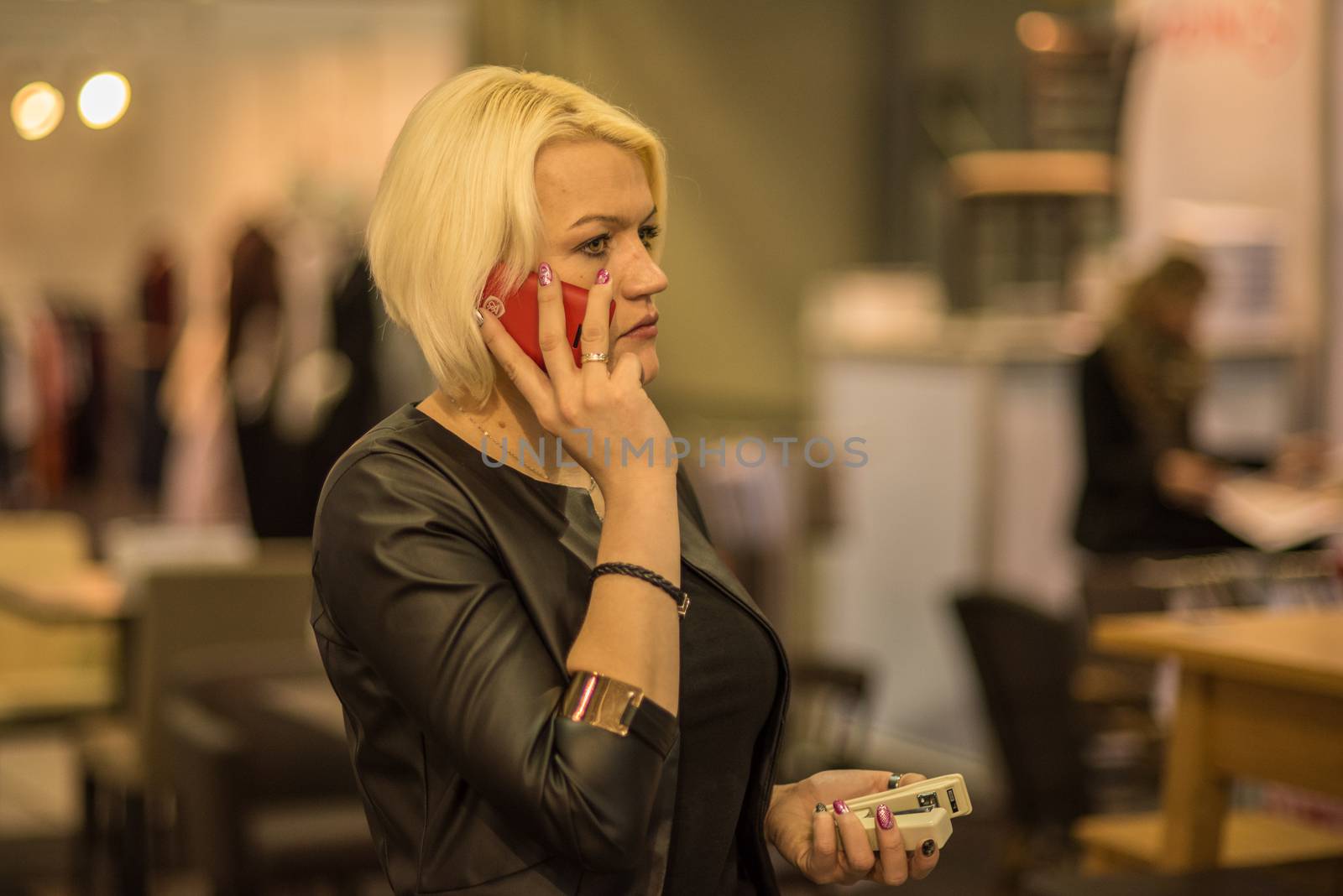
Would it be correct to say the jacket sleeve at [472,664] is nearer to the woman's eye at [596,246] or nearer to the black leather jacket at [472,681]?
the black leather jacket at [472,681]

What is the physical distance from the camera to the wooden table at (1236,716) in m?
2.40

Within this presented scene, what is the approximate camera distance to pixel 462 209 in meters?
1.37

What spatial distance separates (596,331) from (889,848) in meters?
0.54

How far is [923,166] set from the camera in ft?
31.2

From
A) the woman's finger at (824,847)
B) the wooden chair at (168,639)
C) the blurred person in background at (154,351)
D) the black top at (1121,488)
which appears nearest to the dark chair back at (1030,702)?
the black top at (1121,488)

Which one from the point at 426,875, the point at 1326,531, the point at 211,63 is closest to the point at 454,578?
the point at 426,875

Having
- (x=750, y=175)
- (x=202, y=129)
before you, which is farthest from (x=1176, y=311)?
Result: (x=202, y=129)

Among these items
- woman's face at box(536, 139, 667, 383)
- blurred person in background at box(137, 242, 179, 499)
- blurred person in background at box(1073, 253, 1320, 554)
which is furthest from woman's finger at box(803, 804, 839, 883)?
blurred person in background at box(137, 242, 179, 499)

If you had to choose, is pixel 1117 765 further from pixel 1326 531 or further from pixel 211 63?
pixel 211 63

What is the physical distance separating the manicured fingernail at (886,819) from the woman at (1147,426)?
3848 millimetres

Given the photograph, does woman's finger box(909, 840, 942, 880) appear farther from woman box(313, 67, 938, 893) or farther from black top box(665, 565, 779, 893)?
black top box(665, 565, 779, 893)

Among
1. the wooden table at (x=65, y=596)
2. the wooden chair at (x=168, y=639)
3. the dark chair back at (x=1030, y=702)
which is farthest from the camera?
the wooden table at (x=65, y=596)

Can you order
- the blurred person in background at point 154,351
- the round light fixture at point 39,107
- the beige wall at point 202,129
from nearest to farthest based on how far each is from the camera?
the round light fixture at point 39,107 < the beige wall at point 202,129 < the blurred person in background at point 154,351

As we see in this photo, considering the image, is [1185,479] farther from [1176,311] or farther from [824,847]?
[824,847]
